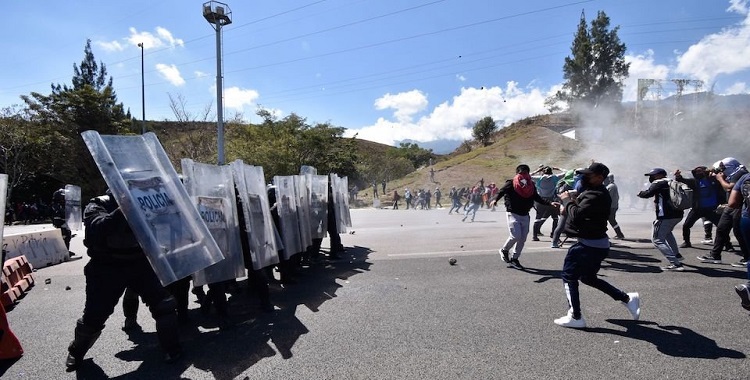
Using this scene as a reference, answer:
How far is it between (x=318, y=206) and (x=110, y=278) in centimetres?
473

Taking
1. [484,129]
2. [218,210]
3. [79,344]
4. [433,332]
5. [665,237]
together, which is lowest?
[433,332]

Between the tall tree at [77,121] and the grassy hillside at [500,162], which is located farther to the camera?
the grassy hillside at [500,162]

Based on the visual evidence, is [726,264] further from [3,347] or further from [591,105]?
[591,105]

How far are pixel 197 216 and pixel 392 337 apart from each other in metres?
2.14

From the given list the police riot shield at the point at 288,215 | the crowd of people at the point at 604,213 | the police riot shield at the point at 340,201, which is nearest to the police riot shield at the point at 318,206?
the police riot shield at the point at 340,201

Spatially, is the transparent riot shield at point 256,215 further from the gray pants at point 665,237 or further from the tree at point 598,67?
the tree at point 598,67

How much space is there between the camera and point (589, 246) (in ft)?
13.5

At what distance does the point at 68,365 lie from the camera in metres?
3.40

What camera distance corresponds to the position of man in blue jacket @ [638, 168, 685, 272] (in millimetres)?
6344

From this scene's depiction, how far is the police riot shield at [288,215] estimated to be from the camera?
6098 millimetres

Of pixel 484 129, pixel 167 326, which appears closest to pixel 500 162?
pixel 484 129

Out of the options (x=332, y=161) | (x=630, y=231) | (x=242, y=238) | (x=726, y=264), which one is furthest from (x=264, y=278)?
(x=332, y=161)

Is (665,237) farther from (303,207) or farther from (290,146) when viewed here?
(290,146)

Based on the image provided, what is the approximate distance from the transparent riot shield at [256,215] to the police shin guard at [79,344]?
1759mm
